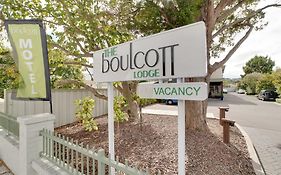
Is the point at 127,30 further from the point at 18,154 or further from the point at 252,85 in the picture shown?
the point at 252,85

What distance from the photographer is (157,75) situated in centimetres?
293

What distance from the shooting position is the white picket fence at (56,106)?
8.07 meters

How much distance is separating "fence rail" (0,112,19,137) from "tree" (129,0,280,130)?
424cm

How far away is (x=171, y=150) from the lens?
5398 mm

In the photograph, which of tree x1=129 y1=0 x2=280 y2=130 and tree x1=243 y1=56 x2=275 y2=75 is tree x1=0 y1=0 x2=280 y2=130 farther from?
tree x1=243 y1=56 x2=275 y2=75

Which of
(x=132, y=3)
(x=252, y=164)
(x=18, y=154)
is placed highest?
(x=132, y=3)

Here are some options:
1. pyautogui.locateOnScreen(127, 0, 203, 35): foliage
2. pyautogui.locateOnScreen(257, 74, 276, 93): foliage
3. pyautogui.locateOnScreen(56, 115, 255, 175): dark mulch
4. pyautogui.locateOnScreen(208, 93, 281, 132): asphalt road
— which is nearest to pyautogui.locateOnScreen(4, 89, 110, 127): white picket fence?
pyautogui.locateOnScreen(56, 115, 255, 175): dark mulch

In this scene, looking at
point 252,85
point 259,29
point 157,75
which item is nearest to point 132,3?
point 157,75

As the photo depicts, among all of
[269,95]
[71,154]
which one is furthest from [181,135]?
[269,95]

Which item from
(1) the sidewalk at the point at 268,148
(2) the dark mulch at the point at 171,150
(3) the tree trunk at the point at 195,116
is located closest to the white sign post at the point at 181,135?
(2) the dark mulch at the point at 171,150

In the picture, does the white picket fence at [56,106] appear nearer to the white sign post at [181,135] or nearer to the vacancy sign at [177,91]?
the vacancy sign at [177,91]

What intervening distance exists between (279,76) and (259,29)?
755 inches

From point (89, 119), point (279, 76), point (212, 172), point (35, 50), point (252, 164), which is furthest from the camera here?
point (279, 76)

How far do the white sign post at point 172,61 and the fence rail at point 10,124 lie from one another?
3.30 meters
